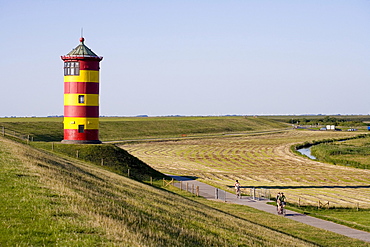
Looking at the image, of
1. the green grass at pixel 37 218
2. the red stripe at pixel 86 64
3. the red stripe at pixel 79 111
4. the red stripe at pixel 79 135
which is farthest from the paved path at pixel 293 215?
the green grass at pixel 37 218

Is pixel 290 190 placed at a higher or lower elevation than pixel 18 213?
lower

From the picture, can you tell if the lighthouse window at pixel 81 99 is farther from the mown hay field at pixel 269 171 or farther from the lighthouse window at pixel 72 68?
the mown hay field at pixel 269 171

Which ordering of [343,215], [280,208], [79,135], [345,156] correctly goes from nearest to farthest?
[280,208] < [343,215] < [79,135] < [345,156]

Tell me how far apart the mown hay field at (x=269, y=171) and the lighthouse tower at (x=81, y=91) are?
1393 cm

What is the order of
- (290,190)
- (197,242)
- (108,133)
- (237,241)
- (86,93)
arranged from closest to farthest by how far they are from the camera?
(197,242), (237,241), (86,93), (290,190), (108,133)

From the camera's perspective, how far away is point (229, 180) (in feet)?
183

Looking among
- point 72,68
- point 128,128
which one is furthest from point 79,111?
point 128,128

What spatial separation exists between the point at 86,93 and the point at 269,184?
22.6 m

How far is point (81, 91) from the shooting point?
42.3 m

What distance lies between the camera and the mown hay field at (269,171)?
45.9 metres

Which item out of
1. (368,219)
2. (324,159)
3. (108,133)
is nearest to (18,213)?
(368,219)

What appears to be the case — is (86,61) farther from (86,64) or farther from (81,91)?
(81,91)

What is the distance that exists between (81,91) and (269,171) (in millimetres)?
34058

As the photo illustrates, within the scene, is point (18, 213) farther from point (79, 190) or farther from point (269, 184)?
point (269, 184)
